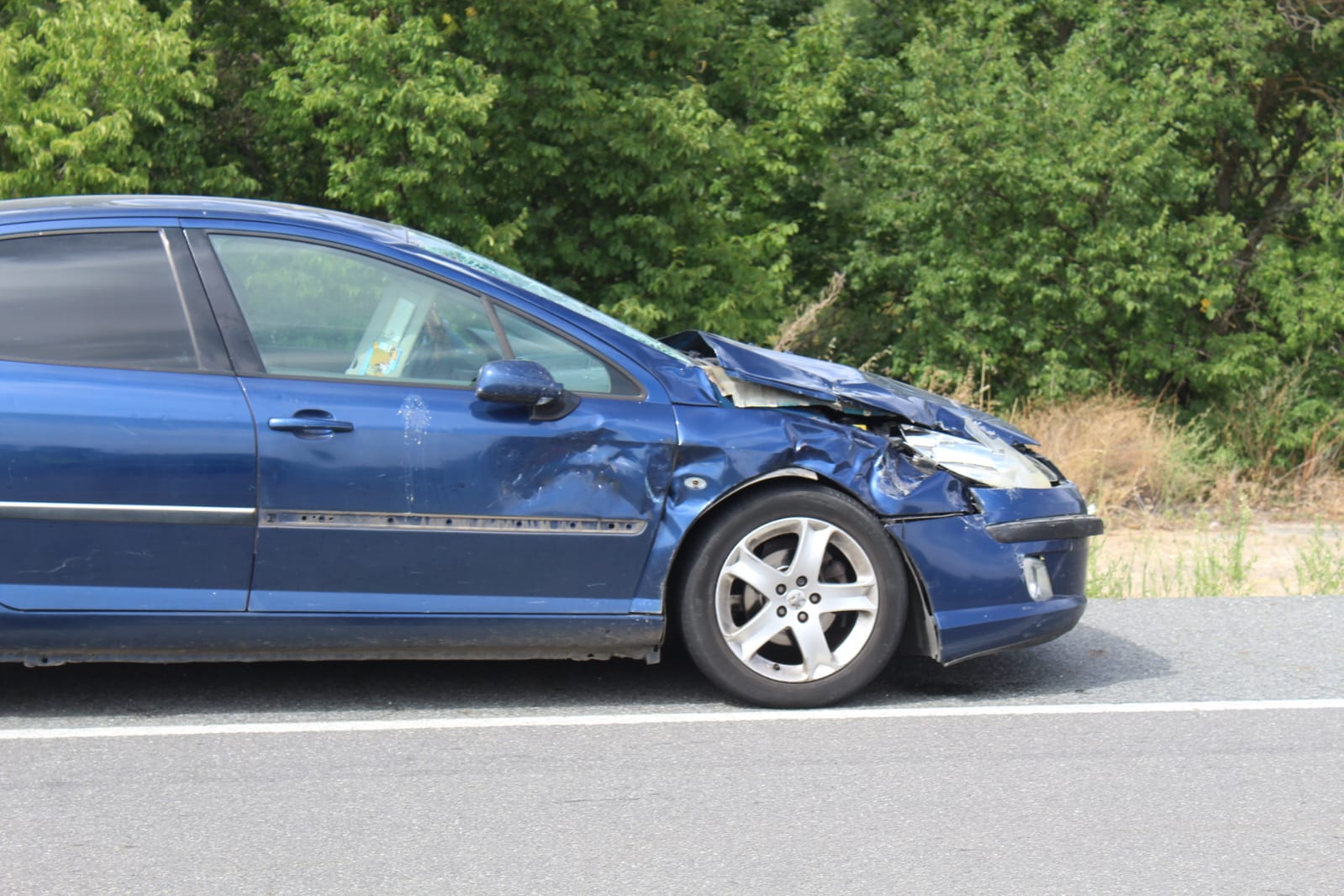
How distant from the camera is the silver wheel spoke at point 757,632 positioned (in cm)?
511

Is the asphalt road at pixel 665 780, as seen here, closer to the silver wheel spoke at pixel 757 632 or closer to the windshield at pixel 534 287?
the silver wheel spoke at pixel 757 632

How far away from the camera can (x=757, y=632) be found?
5113 millimetres

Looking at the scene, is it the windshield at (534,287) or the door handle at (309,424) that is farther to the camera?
the windshield at (534,287)

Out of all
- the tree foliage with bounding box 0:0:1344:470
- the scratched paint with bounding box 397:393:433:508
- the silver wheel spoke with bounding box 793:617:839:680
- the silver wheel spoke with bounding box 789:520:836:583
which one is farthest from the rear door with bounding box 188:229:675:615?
the tree foliage with bounding box 0:0:1344:470

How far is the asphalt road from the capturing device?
12.4ft

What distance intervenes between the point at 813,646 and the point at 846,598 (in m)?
0.19

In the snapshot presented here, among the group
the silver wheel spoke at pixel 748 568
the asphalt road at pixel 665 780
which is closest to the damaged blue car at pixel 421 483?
the silver wheel spoke at pixel 748 568

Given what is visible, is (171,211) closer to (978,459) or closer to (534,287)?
(534,287)

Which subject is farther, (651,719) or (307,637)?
(651,719)

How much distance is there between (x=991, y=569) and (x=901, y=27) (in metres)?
17.7

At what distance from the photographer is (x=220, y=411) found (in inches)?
188

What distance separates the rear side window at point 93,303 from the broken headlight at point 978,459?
241 centimetres

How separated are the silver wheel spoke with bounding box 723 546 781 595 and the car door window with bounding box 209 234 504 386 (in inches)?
39.7

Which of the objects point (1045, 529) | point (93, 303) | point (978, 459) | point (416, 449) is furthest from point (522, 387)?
point (1045, 529)
